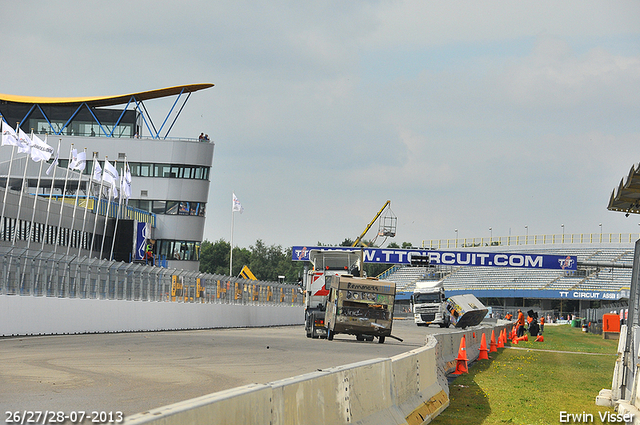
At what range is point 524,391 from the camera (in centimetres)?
1511

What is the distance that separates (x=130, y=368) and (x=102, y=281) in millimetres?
14379

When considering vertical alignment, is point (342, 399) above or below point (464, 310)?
below

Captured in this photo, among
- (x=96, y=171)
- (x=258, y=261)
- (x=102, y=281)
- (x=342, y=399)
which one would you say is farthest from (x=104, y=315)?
(x=258, y=261)

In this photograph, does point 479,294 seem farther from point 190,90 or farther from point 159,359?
point 159,359

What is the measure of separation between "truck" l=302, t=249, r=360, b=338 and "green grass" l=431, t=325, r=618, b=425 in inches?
330

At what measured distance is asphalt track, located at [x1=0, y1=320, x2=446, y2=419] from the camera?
1029 cm

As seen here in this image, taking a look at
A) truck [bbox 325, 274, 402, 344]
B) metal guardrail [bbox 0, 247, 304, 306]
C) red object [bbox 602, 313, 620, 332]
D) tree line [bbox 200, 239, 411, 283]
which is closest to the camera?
metal guardrail [bbox 0, 247, 304, 306]

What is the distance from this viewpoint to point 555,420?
11.1 m

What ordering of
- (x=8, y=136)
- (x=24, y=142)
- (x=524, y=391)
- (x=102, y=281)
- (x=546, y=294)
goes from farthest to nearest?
(x=546, y=294), (x=24, y=142), (x=8, y=136), (x=102, y=281), (x=524, y=391)

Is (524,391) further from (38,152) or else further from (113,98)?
(113,98)

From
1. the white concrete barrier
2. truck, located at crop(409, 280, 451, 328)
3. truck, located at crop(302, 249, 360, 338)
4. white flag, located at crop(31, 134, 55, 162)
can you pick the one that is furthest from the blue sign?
the white concrete barrier

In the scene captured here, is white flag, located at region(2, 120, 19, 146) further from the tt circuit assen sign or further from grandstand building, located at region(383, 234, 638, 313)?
grandstand building, located at region(383, 234, 638, 313)

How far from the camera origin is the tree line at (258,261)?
17388cm

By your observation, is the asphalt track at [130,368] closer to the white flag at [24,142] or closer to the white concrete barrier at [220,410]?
the white concrete barrier at [220,410]
